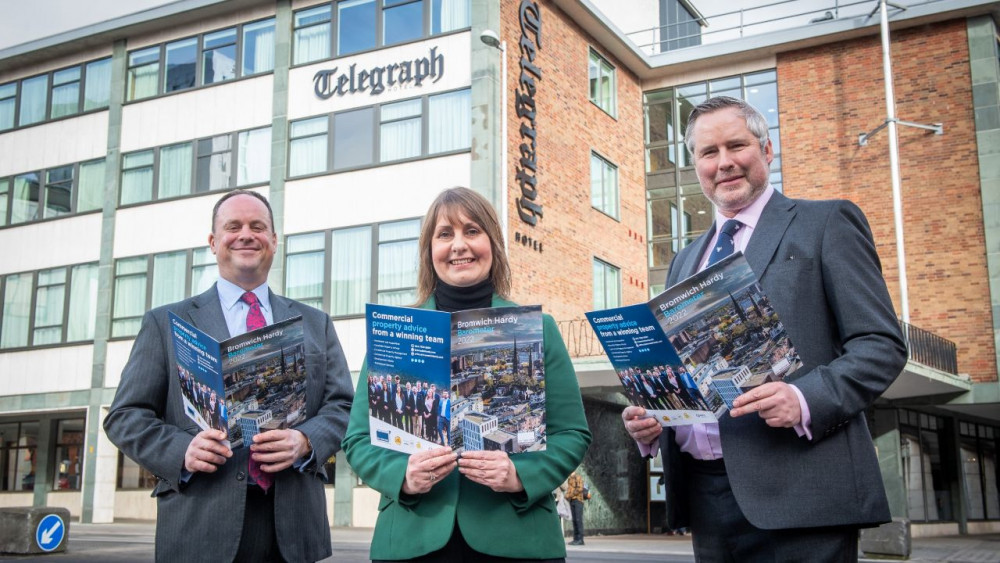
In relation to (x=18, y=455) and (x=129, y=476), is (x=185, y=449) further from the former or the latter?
(x=18, y=455)

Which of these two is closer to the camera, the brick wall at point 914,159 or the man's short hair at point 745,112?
the man's short hair at point 745,112

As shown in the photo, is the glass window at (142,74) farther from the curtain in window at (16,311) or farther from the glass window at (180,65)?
the curtain in window at (16,311)

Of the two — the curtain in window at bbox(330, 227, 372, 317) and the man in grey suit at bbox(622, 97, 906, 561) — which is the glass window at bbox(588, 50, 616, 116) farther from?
the man in grey suit at bbox(622, 97, 906, 561)

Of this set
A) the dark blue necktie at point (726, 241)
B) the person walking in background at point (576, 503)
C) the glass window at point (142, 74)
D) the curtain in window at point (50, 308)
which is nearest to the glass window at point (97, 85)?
the glass window at point (142, 74)

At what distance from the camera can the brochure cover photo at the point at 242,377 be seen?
3289mm

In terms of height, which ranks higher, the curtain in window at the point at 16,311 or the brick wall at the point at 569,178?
the brick wall at the point at 569,178

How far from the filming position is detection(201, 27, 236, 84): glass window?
26.2 metres

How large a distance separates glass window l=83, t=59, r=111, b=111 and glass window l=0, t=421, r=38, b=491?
10.4 meters

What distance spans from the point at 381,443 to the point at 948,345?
77.9ft

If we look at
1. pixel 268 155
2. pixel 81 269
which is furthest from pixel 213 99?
pixel 81 269

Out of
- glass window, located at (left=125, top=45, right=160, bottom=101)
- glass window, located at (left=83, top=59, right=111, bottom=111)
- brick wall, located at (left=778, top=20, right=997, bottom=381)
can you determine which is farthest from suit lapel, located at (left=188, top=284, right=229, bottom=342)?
glass window, located at (left=83, top=59, right=111, bottom=111)

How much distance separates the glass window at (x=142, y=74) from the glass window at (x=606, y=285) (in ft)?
45.0

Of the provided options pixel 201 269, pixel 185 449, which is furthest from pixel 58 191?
pixel 185 449

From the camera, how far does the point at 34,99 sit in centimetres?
2967
